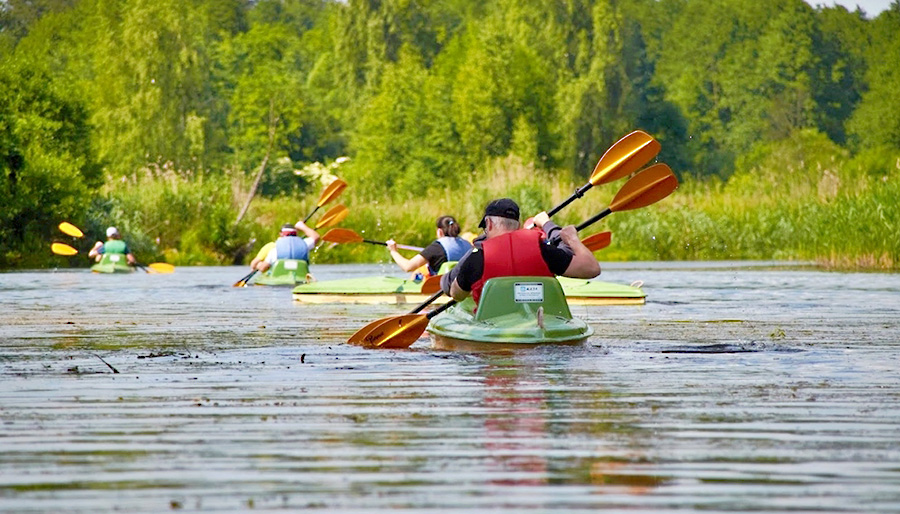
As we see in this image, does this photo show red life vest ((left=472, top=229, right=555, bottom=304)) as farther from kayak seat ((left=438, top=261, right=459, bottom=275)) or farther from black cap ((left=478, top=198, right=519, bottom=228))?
kayak seat ((left=438, top=261, right=459, bottom=275))

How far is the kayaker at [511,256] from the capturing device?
32.0ft

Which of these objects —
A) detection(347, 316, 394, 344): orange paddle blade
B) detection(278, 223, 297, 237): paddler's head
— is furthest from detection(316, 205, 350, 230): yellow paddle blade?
detection(347, 316, 394, 344): orange paddle blade

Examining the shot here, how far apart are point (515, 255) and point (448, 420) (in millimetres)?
3159

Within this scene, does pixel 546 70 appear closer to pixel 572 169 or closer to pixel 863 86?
pixel 572 169

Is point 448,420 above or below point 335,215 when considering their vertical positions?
below

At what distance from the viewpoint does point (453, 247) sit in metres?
14.9

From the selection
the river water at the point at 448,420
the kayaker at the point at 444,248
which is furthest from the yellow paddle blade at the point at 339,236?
the river water at the point at 448,420

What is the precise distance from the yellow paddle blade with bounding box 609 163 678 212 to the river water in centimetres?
100

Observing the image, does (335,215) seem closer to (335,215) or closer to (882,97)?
(335,215)

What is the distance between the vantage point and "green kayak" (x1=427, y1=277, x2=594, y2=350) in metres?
9.69

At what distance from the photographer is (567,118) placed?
5281 centimetres

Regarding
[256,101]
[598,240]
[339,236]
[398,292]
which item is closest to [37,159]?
[339,236]

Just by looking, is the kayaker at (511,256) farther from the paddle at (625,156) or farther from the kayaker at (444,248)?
the kayaker at (444,248)

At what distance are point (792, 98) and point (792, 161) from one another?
402 inches
